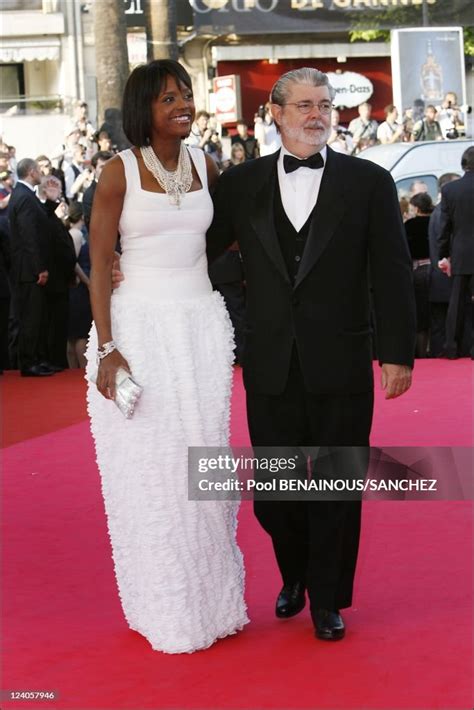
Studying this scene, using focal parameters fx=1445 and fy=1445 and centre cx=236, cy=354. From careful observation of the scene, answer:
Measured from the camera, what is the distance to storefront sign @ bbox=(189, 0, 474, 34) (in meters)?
29.5

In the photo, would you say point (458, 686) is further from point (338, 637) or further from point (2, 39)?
point (2, 39)

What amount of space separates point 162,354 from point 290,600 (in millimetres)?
959

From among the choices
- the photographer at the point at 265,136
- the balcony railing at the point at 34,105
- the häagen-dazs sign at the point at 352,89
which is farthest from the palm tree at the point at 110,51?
the häagen-dazs sign at the point at 352,89

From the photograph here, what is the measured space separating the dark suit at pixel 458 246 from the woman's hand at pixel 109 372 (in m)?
8.33

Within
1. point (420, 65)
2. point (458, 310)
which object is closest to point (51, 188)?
point (458, 310)

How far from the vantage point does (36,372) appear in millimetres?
12695

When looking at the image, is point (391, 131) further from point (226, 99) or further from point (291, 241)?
point (291, 241)

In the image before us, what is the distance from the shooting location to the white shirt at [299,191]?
4605mm

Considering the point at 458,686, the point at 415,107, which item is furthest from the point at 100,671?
the point at 415,107

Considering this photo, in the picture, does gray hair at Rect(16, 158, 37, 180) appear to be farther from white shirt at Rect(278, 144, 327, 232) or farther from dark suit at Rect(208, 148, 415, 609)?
white shirt at Rect(278, 144, 327, 232)

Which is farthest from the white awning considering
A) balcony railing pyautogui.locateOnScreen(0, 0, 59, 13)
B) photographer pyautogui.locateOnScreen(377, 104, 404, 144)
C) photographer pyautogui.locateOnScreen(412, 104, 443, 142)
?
photographer pyautogui.locateOnScreen(412, 104, 443, 142)

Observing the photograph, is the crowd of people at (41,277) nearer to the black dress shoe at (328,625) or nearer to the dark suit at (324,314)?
the dark suit at (324,314)

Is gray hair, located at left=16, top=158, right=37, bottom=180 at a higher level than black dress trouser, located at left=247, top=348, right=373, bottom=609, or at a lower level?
higher

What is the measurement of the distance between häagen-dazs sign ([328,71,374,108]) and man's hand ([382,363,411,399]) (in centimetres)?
2799
